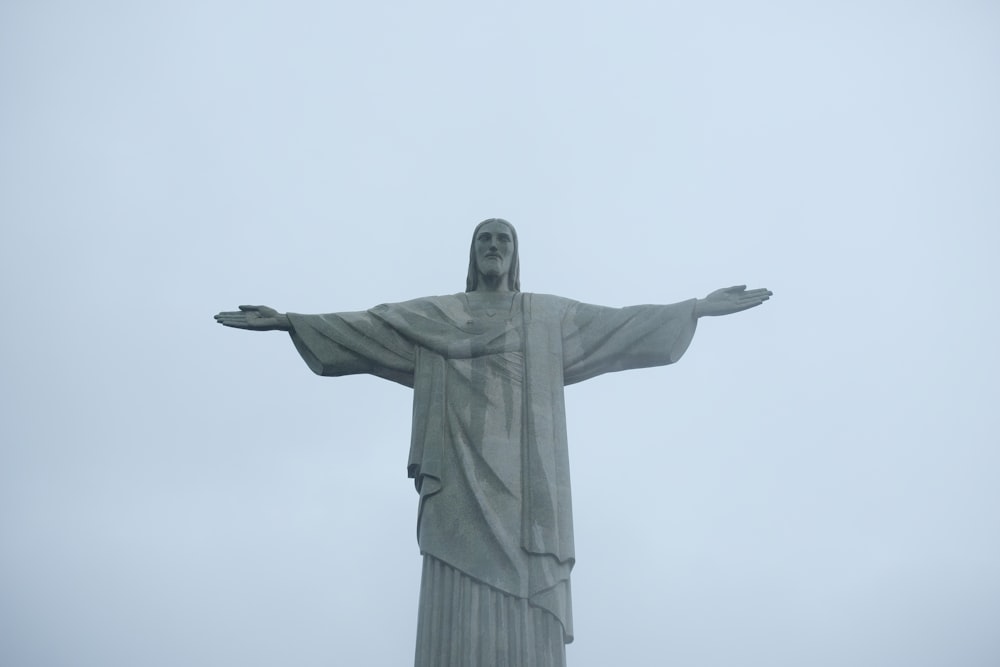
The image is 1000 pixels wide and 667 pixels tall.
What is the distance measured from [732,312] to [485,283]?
11.4 feet

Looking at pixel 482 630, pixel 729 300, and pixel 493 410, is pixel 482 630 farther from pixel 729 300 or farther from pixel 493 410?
pixel 729 300

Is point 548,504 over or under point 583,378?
under

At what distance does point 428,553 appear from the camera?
15430 mm

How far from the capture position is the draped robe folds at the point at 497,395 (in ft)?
50.1

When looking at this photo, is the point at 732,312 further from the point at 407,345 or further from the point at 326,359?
the point at 326,359

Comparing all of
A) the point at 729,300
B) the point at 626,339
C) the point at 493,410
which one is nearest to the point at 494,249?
the point at 626,339

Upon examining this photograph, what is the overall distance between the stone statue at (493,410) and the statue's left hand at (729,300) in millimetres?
19

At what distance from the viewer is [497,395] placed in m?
16.4

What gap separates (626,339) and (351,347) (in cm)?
372

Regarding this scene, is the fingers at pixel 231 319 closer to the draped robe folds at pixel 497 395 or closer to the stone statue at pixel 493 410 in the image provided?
the stone statue at pixel 493 410

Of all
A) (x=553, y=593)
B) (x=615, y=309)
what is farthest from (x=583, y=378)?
(x=553, y=593)

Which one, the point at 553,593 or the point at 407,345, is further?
the point at 407,345

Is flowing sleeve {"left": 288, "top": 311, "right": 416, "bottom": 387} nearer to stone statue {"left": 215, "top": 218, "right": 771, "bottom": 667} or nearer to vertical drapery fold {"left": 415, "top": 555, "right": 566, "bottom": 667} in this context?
stone statue {"left": 215, "top": 218, "right": 771, "bottom": 667}

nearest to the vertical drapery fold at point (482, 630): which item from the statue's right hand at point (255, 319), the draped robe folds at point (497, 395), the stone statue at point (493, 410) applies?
the stone statue at point (493, 410)
